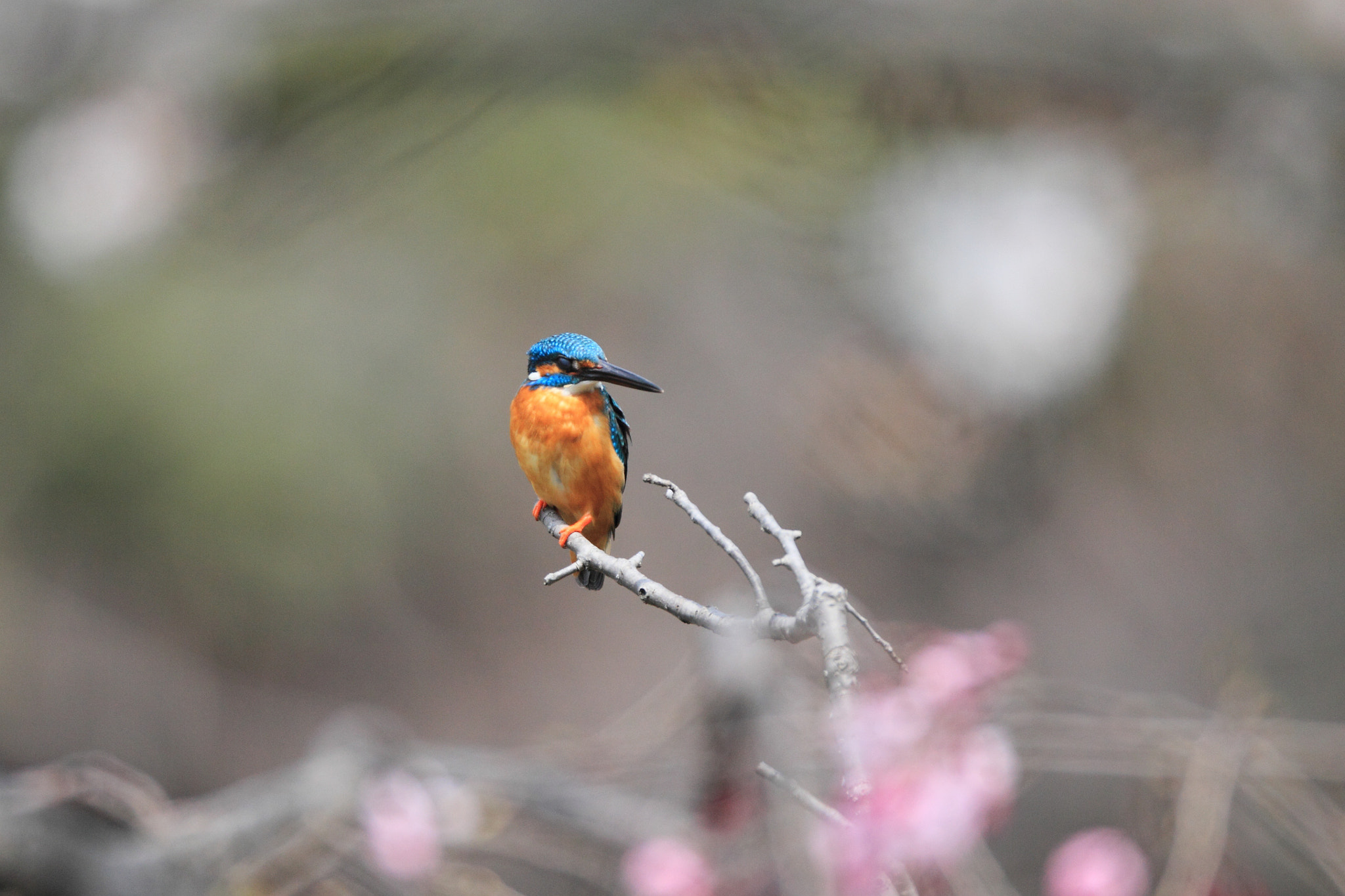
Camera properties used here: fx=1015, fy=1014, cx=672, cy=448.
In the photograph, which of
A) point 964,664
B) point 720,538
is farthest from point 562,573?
point 964,664

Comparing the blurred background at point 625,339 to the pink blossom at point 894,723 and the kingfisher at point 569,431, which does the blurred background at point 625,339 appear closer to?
the pink blossom at point 894,723

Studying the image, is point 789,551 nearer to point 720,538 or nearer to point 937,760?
point 720,538

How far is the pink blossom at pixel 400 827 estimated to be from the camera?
63.6 inches

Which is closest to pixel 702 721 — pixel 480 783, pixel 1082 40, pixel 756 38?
pixel 480 783

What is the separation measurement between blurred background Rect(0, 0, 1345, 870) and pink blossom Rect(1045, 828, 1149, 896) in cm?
167

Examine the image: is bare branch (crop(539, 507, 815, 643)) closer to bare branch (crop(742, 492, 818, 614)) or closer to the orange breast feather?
bare branch (crop(742, 492, 818, 614))

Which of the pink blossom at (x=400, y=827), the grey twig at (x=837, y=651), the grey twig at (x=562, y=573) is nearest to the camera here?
the grey twig at (x=837, y=651)

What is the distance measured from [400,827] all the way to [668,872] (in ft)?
1.89

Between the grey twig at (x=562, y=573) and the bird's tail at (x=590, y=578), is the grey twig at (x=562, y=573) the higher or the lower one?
the lower one

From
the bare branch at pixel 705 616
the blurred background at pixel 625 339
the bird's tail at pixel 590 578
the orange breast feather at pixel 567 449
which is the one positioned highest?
the blurred background at pixel 625 339

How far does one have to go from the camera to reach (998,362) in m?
3.18

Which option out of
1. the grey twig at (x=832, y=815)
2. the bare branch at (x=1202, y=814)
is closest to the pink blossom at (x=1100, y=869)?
the bare branch at (x=1202, y=814)

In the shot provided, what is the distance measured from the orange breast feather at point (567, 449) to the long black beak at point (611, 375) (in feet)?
0.08

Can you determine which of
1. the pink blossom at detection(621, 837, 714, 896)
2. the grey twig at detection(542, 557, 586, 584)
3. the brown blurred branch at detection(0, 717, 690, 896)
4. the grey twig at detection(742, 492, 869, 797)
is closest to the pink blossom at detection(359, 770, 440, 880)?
the brown blurred branch at detection(0, 717, 690, 896)
